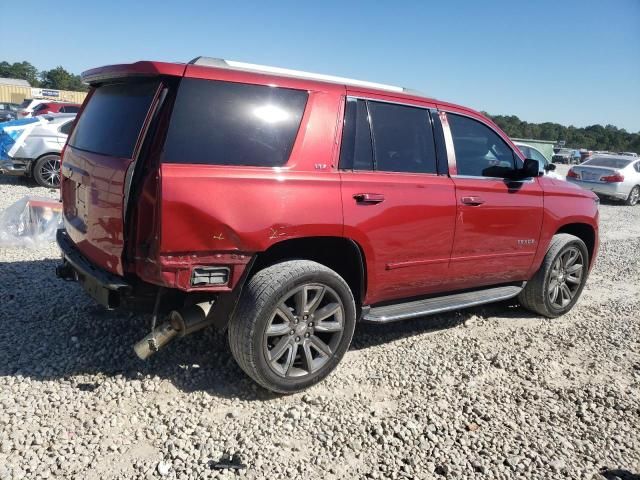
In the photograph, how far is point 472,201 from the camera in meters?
3.98

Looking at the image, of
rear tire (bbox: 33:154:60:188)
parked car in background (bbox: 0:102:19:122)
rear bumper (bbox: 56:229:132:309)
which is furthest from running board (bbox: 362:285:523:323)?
parked car in background (bbox: 0:102:19:122)

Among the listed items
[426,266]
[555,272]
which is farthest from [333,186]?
[555,272]

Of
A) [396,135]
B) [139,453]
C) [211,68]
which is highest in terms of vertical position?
[211,68]

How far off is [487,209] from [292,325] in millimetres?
1922

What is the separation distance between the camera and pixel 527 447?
2912mm

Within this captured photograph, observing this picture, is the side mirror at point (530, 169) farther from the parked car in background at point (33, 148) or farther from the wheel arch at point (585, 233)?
the parked car in background at point (33, 148)

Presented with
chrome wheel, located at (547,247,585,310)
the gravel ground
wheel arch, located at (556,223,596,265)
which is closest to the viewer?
the gravel ground

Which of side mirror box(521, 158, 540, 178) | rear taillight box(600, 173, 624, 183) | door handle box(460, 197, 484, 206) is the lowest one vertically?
rear taillight box(600, 173, 624, 183)

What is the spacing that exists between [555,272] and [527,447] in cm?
247

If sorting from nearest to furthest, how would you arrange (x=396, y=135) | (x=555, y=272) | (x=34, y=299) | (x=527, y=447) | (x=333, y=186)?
(x=527, y=447) < (x=333, y=186) < (x=396, y=135) < (x=34, y=299) < (x=555, y=272)

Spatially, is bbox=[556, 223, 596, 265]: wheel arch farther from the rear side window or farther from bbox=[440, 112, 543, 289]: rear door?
the rear side window

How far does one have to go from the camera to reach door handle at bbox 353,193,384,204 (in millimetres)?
3314

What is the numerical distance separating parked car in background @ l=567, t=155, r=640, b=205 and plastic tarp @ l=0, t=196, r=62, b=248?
46.8ft

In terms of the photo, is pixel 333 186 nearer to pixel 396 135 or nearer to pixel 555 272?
pixel 396 135
